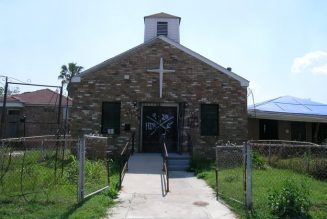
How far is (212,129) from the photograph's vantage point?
18812 mm

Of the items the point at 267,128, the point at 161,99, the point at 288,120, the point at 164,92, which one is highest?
the point at 164,92

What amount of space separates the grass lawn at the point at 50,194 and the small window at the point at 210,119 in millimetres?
7053

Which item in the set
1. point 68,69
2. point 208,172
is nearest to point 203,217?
point 208,172

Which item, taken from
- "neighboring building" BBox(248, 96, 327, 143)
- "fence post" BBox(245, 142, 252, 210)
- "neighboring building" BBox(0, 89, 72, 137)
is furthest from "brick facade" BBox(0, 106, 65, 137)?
"fence post" BBox(245, 142, 252, 210)

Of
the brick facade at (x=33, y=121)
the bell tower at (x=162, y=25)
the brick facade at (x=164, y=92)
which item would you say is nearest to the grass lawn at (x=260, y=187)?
the brick facade at (x=164, y=92)

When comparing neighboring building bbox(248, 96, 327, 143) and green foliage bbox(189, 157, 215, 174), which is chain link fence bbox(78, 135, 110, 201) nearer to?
green foliage bbox(189, 157, 215, 174)

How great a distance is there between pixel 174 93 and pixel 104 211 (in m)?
10.5

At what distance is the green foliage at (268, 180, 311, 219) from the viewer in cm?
816

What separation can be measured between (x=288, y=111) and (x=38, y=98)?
63.0ft

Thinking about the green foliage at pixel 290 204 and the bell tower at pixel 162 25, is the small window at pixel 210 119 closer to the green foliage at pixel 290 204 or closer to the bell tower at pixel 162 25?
the bell tower at pixel 162 25

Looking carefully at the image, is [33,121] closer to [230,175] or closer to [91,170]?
[91,170]

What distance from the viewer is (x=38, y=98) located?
1241 inches

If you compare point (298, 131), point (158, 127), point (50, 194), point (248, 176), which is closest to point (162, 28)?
point (158, 127)

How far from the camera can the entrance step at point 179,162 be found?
1593cm
